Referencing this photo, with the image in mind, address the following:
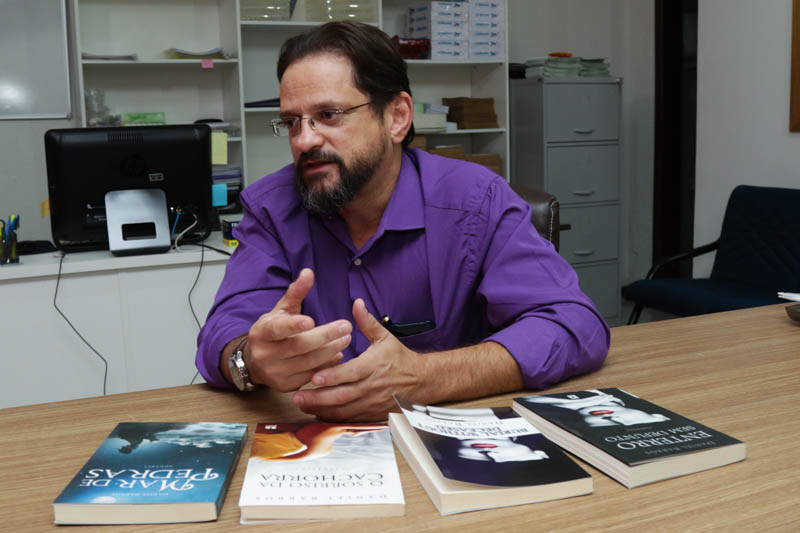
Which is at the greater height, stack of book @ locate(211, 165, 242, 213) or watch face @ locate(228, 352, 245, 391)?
stack of book @ locate(211, 165, 242, 213)

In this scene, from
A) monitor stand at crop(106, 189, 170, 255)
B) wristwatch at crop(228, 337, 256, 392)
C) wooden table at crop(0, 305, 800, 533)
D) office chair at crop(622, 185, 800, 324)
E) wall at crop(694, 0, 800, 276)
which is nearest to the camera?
wooden table at crop(0, 305, 800, 533)

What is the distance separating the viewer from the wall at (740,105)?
3797 mm

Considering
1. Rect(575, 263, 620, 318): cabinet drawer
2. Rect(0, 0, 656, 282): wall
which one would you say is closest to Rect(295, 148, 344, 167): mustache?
Rect(575, 263, 620, 318): cabinet drawer

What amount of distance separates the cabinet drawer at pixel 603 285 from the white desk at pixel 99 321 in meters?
2.99

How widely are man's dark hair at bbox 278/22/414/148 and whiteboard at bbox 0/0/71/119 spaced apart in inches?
131

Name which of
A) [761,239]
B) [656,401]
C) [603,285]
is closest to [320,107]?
[656,401]

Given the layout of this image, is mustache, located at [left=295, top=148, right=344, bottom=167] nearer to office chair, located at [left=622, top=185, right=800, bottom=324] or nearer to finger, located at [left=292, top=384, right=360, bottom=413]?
finger, located at [left=292, top=384, right=360, bottom=413]

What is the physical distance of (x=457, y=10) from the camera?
470 centimetres

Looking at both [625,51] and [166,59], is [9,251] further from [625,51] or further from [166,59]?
[625,51]

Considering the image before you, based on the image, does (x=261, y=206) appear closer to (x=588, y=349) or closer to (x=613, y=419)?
(x=588, y=349)

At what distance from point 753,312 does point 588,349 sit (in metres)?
0.68

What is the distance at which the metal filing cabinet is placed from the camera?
4.82m

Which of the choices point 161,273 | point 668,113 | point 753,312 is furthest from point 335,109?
point 668,113

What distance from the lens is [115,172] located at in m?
2.62
